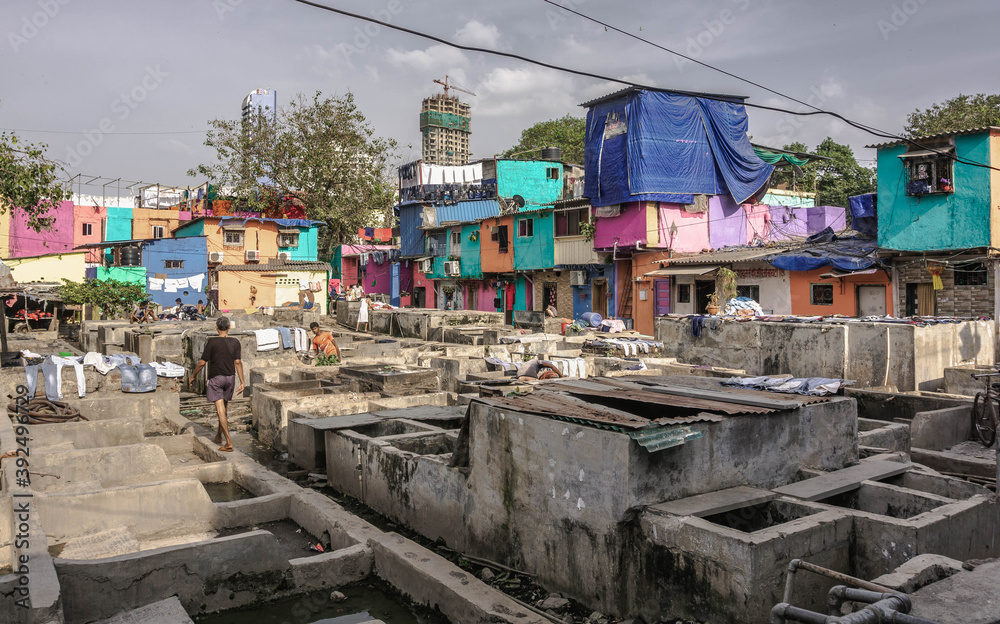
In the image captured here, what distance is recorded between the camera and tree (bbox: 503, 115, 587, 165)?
5888 cm

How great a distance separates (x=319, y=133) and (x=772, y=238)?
970 inches

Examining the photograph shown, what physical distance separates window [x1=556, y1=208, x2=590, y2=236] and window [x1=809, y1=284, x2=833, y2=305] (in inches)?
426

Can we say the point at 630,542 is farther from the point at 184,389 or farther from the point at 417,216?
the point at 417,216

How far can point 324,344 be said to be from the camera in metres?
→ 15.2

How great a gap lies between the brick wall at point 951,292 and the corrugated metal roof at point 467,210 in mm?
24075

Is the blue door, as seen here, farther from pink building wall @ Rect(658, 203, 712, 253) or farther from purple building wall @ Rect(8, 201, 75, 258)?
pink building wall @ Rect(658, 203, 712, 253)

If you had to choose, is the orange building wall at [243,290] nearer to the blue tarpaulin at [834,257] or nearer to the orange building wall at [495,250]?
the orange building wall at [495,250]

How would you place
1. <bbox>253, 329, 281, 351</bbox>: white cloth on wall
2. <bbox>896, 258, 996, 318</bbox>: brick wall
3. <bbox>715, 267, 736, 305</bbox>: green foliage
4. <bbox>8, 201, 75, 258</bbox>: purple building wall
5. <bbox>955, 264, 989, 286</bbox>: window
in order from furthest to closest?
<bbox>8, 201, 75, 258</bbox>: purple building wall → <bbox>715, 267, 736, 305</bbox>: green foliage → <bbox>955, 264, 989, 286</bbox>: window → <bbox>896, 258, 996, 318</bbox>: brick wall → <bbox>253, 329, 281, 351</bbox>: white cloth on wall

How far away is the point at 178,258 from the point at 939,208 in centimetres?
3415

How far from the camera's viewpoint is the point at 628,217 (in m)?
29.1

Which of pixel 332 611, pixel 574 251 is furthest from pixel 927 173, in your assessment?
pixel 332 611

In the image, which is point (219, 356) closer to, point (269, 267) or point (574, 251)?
point (574, 251)

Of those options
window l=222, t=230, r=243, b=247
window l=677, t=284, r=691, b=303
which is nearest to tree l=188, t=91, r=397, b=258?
window l=222, t=230, r=243, b=247

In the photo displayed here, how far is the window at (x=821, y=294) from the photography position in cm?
2319
